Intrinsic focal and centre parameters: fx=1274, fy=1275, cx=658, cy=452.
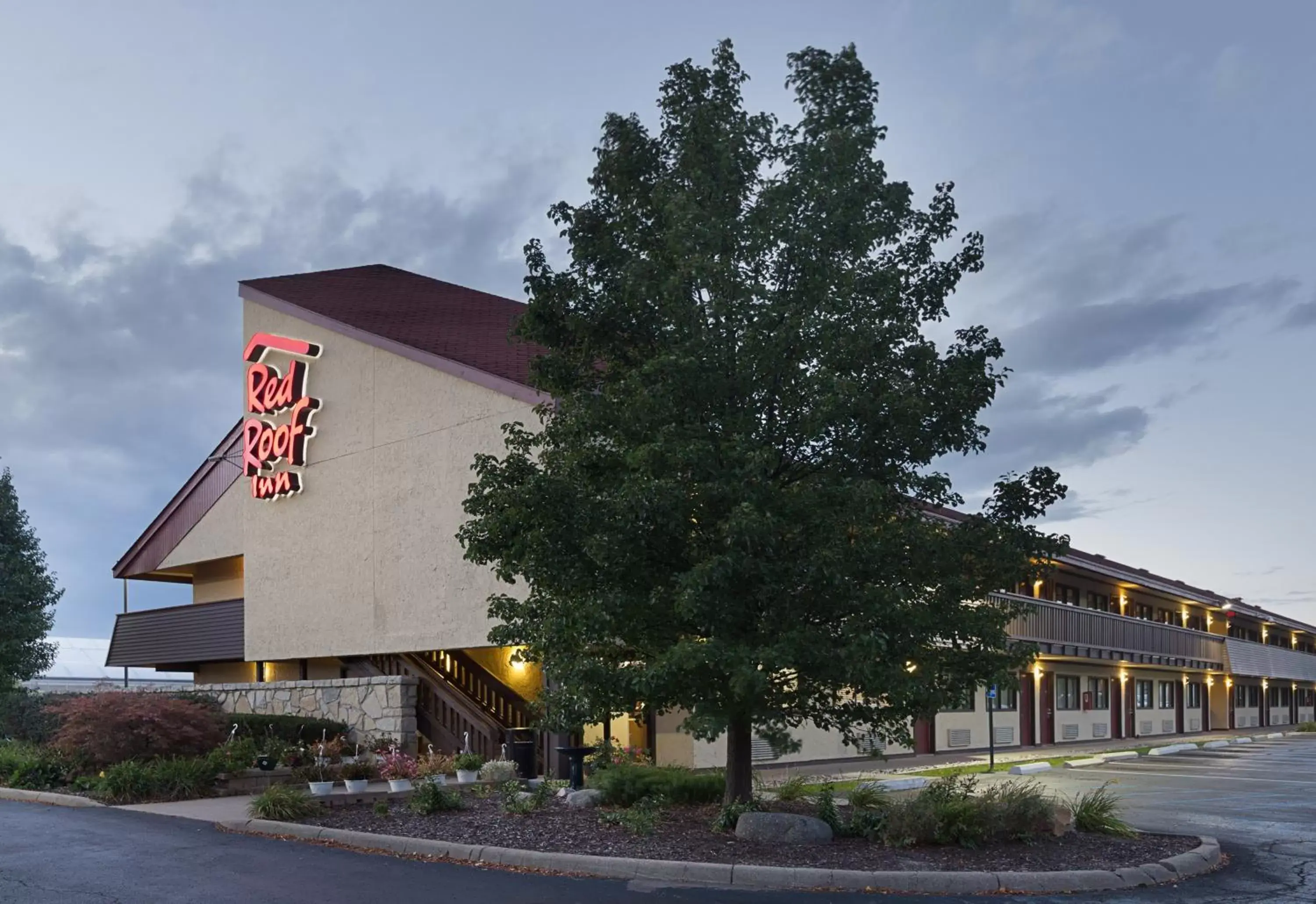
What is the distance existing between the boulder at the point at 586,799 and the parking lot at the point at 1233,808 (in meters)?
7.27

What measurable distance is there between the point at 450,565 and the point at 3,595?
63.9ft

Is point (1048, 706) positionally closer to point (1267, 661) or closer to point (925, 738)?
point (925, 738)

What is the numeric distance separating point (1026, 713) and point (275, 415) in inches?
1000

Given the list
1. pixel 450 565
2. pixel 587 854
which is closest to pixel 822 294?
pixel 587 854

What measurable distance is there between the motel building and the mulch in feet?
5.60

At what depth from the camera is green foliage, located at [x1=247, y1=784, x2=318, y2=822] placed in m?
16.7

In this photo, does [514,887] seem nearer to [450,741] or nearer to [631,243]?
[631,243]

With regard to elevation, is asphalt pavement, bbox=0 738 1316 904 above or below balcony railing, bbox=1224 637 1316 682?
below

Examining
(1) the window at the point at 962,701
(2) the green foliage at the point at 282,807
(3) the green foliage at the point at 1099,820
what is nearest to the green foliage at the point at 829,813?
(1) the window at the point at 962,701

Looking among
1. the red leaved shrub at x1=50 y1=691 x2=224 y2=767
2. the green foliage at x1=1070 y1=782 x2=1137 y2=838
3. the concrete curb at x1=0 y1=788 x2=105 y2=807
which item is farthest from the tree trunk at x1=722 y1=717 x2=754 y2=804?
the red leaved shrub at x1=50 y1=691 x2=224 y2=767

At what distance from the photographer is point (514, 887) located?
1210 centimetres

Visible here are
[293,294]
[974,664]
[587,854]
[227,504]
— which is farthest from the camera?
[227,504]

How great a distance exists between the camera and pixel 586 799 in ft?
57.8

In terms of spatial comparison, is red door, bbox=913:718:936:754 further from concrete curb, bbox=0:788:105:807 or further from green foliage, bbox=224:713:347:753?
concrete curb, bbox=0:788:105:807
